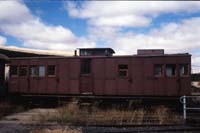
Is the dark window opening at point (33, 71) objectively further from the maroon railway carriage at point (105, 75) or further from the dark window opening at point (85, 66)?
the dark window opening at point (85, 66)

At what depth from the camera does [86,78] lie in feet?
65.2

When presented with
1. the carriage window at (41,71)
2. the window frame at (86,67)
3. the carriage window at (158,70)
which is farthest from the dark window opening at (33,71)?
the carriage window at (158,70)

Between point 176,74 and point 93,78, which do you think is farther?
point 93,78

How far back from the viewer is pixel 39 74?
20.9 m

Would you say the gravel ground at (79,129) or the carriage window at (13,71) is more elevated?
the carriage window at (13,71)

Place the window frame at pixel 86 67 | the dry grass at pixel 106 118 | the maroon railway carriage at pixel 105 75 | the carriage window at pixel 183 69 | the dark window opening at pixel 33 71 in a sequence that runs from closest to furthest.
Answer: the dry grass at pixel 106 118 < the carriage window at pixel 183 69 < the maroon railway carriage at pixel 105 75 < the window frame at pixel 86 67 < the dark window opening at pixel 33 71

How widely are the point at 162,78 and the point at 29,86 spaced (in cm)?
926

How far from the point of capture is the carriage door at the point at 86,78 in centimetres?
1973

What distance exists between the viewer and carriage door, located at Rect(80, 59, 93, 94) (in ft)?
64.7

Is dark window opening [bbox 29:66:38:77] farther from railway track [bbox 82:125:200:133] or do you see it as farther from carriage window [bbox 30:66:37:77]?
railway track [bbox 82:125:200:133]

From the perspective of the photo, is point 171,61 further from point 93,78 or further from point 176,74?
point 93,78

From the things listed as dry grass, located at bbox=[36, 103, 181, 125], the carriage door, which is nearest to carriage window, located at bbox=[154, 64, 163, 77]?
dry grass, located at bbox=[36, 103, 181, 125]

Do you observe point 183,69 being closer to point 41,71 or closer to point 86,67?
point 86,67

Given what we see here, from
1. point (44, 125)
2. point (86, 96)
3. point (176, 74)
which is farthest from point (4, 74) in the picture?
point (176, 74)
